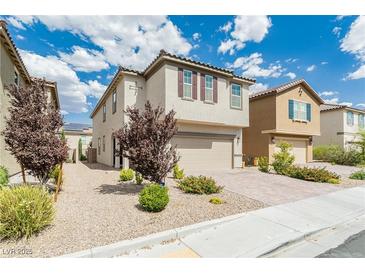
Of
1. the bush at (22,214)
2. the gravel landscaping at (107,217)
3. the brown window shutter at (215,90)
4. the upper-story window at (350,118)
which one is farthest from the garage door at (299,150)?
the bush at (22,214)

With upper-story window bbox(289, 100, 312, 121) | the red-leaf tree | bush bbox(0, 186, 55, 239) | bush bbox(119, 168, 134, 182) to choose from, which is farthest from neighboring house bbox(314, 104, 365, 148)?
bush bbox(0, 186, 55, 239)

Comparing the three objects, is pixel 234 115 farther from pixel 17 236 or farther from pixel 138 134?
pixel 17 236

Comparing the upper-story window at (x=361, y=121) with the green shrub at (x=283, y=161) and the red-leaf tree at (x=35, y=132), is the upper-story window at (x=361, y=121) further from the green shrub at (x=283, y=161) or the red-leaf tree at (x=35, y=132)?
the red-leaf tree at (x=35, y=132)

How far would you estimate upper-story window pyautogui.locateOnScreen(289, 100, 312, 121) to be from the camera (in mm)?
18688

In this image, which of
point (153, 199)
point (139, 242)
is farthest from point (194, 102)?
point (139, 242)

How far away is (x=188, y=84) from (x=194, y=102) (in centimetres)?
113

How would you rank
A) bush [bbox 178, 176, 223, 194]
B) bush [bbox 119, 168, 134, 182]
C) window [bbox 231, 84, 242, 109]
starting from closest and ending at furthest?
1. bush [bbox 178, 176, 223, 194]
2. bush [bbox 119, 168, 134, 182]
3. window [bbox 231, 84, 242, 109]

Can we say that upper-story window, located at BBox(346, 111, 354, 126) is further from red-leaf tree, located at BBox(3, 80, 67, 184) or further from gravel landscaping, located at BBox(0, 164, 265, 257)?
red-leaf tree, located at BBox(3, 80, 67, 184)

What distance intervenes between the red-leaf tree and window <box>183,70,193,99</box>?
24.3 ft

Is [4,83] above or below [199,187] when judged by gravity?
above

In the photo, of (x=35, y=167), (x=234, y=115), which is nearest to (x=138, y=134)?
(x=35, y=167)

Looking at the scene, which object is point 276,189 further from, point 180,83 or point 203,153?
point 180,83

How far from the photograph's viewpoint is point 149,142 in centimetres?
701

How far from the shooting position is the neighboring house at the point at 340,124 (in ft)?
81.1
